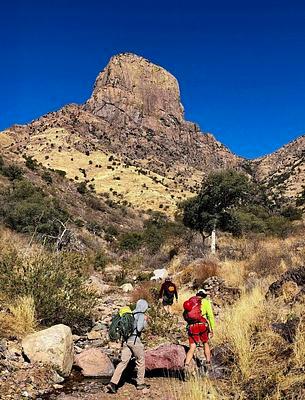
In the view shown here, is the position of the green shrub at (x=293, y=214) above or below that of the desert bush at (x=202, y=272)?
above

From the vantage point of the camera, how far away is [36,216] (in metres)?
28.5

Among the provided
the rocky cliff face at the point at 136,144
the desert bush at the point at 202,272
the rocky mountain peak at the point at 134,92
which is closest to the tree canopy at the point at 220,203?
the desert bush at the point at 202,272

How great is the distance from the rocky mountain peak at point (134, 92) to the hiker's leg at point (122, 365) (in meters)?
151

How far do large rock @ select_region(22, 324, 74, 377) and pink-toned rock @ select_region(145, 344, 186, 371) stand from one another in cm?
145

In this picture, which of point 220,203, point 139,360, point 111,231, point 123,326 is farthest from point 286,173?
point 123,326

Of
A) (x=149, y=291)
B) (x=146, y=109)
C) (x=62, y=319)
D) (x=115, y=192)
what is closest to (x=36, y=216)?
(x=149, y=291)

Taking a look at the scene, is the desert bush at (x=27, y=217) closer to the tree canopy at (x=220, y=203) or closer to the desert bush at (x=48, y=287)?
the tree canopy at (x=220, y=203)

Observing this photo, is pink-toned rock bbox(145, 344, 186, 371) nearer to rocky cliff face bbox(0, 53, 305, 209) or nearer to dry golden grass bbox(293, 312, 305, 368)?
dry golden grass bbox(293, 312, 305, 368)

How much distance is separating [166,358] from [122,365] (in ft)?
3.48

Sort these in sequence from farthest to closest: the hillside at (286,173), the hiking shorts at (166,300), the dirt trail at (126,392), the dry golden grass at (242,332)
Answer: the hillside at (286,173)
the hiking shorts at (166,300)
the dry golden grass at (242,332)
the dirt trail at (126,392)

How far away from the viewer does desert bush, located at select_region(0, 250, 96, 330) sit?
9742 mm

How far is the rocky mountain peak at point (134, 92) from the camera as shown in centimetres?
16288

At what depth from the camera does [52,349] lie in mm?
7609

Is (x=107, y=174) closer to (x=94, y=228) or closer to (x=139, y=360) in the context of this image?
(x=94, y=228)
